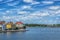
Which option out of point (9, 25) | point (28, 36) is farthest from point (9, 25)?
point (28, 36)

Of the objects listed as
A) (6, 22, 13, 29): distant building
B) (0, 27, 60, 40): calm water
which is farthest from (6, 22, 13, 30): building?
(0, 27, 60, 40): calm water

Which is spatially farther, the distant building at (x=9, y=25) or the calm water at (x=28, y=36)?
the distant building at (x=9, y=25)

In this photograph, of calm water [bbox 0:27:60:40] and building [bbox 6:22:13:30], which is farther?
building [bbox 6:22:13:30]

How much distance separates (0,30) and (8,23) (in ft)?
17.5

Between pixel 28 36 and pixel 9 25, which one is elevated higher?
pixel 28 36

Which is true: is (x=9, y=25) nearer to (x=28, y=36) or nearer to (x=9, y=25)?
(x=9, y=25)

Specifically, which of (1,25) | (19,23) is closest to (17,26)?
(19,23)

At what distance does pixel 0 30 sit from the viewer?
38.4 meters

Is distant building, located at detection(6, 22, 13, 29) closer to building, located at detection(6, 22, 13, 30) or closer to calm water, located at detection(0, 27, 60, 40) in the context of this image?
building, located at detection(6, 22, 13, 30)

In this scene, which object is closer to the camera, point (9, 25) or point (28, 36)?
point (28, 36)

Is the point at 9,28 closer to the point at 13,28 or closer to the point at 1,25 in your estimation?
the point at 13,28

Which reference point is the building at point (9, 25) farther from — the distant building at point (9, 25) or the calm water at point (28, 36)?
the calm water at point (28, 36)

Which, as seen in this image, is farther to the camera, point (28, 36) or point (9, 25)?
point (9, 25)

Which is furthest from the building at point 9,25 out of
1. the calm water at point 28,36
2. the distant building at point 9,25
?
the calm water at point 28,36
